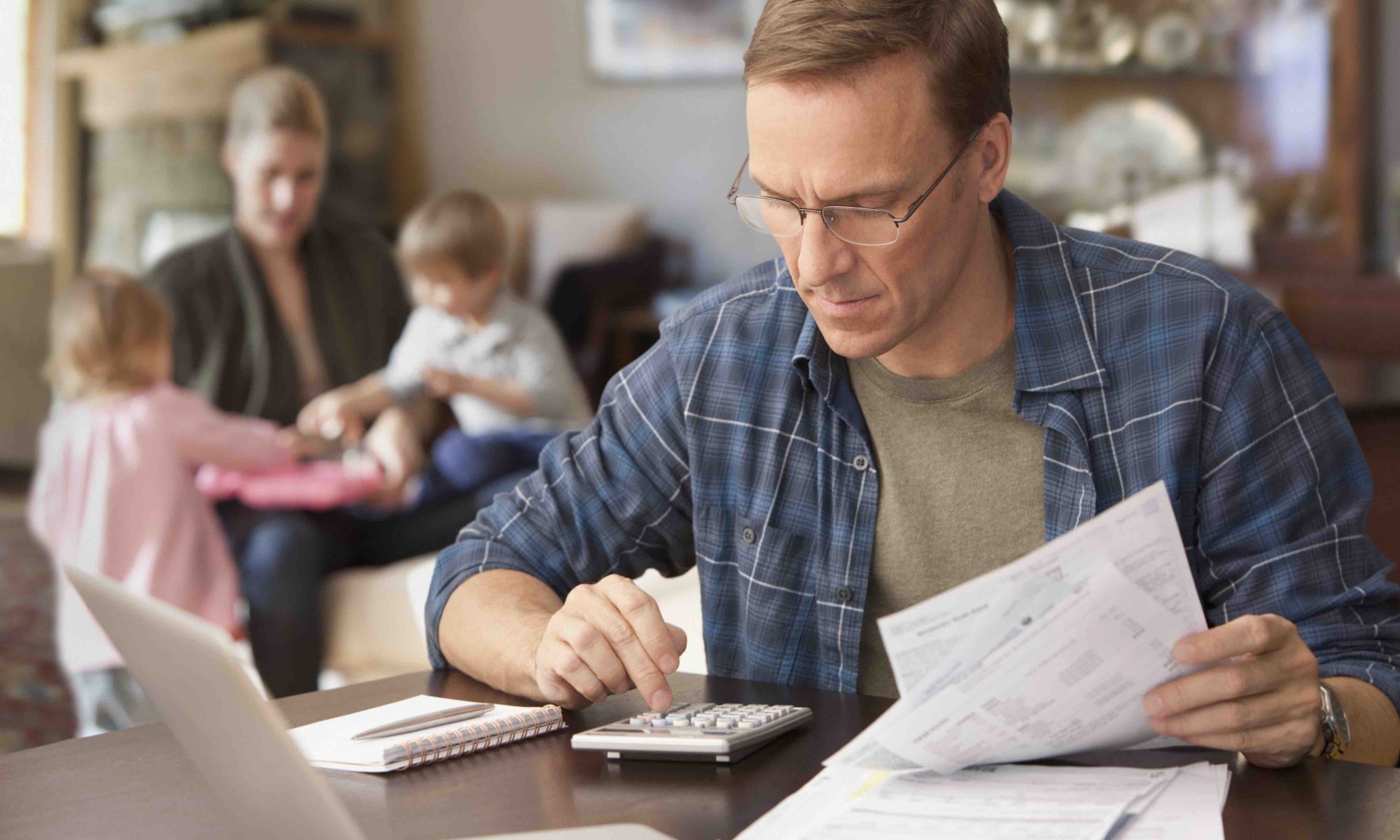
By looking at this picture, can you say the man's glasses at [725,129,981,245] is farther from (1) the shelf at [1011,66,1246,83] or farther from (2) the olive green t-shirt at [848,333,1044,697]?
(1) the shelf at [1011,66,1246,83]

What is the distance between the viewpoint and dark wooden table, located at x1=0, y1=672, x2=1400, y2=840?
0.82 m

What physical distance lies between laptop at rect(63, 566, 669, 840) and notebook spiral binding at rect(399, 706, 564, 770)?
0.62 ft

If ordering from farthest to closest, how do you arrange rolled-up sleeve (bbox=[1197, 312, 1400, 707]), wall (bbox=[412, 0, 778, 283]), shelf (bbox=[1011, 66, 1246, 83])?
wall (bbox=[412, 0, 778, 283]) < shelf (bbox=[1011, 66, 1246, 83]) < rolled-up sleeve (bbox=[1197, 312, 1400, 707])

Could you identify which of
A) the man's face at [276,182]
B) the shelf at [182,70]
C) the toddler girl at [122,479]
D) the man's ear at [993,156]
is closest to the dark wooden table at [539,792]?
the man's ear at [993,156]

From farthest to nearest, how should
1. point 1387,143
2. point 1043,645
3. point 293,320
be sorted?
point 1387,143, point 293,320, point 1043,645

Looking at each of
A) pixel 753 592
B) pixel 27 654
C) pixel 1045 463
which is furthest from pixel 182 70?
pixel 1045 463

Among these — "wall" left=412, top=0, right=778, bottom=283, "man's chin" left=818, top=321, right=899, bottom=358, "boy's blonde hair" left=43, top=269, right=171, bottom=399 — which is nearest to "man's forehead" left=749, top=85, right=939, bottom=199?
"man's chin" left=818, top=321, right=899, bottom=358

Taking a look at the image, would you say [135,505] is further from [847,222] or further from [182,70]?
[182,70]

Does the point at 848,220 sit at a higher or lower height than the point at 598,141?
lower

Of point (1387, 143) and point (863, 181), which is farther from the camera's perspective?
point (1387, 143)

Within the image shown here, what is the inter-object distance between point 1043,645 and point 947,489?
45 centimetres

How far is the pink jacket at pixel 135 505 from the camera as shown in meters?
2.54

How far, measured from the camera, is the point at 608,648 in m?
1.04

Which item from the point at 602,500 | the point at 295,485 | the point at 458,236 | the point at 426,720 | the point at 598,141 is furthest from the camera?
the point at 598,141
